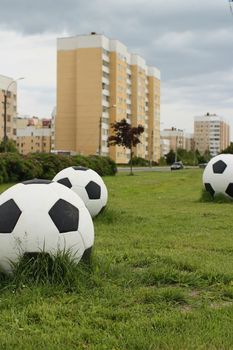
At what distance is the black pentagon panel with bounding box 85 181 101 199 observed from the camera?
36.9 feet

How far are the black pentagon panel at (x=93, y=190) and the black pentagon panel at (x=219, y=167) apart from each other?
546 centimetres

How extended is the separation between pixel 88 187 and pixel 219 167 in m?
5.80

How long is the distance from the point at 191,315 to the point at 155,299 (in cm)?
56

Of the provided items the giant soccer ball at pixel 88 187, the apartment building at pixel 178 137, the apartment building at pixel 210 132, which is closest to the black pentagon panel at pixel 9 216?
the giant soccer ball at pixel 88 187

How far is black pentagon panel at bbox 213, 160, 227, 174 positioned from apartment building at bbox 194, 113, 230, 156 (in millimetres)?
152987

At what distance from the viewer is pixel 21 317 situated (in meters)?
4.31

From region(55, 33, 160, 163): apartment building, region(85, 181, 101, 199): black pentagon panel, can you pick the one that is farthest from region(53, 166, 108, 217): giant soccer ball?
region(55, 33, 160, 163): apartment building

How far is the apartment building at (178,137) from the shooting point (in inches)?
6289

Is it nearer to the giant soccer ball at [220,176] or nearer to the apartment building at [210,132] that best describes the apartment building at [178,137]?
the apartment building at [210,132]

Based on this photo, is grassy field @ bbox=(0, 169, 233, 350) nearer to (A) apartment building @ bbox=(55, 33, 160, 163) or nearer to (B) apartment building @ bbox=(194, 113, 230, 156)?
(A) apartment building @ bbox=(55, 33, 160, 163)

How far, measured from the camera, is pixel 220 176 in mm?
15703

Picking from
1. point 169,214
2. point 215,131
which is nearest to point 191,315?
point 169,214

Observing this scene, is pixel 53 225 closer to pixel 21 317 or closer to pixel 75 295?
pixel 75 295

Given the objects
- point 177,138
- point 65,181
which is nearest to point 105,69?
point 177,138
